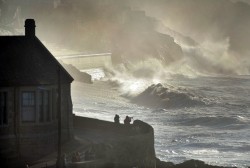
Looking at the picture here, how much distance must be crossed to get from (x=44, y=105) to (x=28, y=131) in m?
1.59

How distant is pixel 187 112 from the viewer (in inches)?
3312

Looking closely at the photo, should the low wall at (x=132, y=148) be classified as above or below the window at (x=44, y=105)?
below

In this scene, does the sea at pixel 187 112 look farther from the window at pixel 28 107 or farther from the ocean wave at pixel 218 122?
the window at pixel 28 107

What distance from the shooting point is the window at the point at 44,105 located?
42.3 metres

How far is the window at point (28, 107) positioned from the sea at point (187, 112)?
16.7m

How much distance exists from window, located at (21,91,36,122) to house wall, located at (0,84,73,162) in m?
0.16

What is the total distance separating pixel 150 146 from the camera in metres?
44.0

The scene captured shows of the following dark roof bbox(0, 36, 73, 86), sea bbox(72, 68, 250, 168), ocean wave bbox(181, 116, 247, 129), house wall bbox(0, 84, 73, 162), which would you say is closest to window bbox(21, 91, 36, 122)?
house wall bbox(0, 84, 73, 162)

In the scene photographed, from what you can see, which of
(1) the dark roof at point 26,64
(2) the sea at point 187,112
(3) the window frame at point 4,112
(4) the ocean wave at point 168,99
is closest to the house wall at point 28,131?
(3) the window frame at point 4,112

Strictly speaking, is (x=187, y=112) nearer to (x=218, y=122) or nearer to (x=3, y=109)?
(x=218, y=122)

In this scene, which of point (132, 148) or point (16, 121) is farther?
point (132, 148)

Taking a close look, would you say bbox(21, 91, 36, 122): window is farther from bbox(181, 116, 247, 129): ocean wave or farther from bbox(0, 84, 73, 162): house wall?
bbox(181, 116, 247, 129): ocean wave

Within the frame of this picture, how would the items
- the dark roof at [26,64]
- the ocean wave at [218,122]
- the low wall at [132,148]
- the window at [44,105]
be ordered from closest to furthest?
1. the low wall at [132,148]
2. the dark roof at [26,64]
3. the window at [44,105]
4. the ocean wave at [218,122]

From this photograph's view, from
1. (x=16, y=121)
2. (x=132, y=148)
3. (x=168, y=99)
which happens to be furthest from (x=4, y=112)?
(x=168, y=99)
